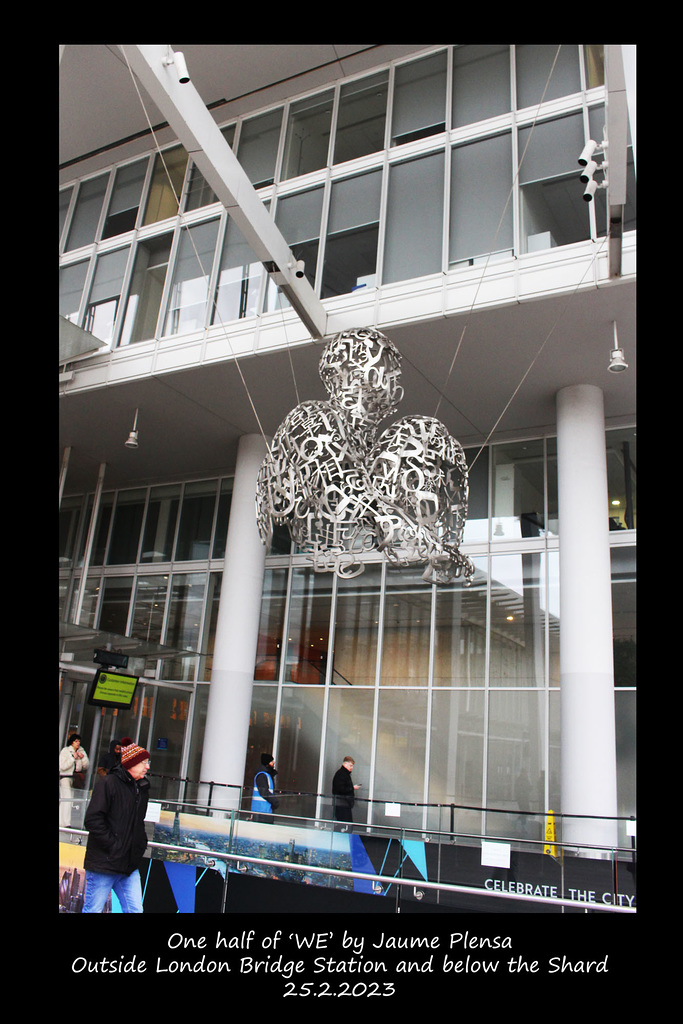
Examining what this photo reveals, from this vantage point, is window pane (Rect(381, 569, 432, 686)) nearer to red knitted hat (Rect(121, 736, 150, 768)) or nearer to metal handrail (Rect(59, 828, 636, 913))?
metal handrail (Rect(59, 828, 636, 913))

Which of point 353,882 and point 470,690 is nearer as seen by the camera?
point 353,882

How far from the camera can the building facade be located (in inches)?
431

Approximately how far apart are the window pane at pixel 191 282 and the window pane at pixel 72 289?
258 cm

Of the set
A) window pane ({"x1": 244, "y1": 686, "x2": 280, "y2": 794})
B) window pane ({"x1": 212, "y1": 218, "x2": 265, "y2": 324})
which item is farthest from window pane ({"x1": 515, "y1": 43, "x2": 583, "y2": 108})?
window pane ({"x1": 244, "y1": 686, "x2": 280, "y2": 794})

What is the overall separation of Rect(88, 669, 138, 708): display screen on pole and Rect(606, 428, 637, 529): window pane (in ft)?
29.4

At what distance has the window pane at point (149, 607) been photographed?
1761 centimetres

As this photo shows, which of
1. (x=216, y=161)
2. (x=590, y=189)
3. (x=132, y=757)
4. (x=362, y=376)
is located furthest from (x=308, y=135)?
(x=132, y=757)

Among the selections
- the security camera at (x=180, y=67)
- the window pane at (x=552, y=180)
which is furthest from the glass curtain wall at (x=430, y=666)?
the security camera at (x=180, y=67)

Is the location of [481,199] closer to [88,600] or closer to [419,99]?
[419,99]

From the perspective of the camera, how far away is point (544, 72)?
11867 millimetres
